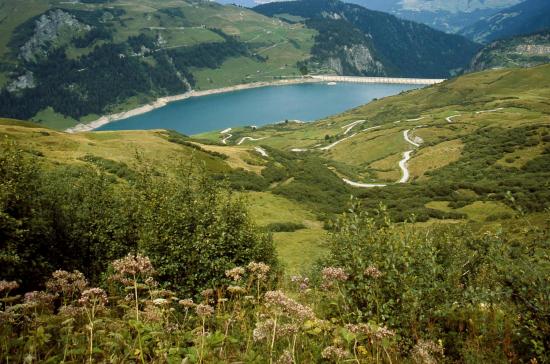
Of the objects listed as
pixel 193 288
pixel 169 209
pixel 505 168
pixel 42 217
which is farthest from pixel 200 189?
pixel 505 168

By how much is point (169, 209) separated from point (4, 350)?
1446cm

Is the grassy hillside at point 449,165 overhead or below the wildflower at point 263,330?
below

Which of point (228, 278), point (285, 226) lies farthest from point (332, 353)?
point (285, 226)

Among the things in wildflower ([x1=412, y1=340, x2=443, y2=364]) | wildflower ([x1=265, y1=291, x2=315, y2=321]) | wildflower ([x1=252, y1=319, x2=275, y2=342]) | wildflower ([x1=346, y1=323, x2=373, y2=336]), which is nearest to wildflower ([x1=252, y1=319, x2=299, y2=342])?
wildflower ([x1=252, y1=319, x2=275, y2=342])

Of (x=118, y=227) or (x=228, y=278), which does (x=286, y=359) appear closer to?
(x=228, y=278)

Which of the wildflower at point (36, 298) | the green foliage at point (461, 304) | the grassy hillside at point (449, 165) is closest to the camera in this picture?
the wildflower at point (36, 298)

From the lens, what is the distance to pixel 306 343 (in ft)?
30.8

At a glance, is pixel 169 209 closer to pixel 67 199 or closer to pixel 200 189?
pixel 200 189

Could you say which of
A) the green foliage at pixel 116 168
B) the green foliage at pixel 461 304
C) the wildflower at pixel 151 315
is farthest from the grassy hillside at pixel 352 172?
the wildflower at pixel 151 315

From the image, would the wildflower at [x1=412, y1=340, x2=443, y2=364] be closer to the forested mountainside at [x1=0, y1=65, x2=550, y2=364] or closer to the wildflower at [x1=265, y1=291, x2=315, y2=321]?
the forested mountainside at [x1=0, y1=65, x2=550, y2=364]

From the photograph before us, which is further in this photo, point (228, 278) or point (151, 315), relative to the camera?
point (228, 278)

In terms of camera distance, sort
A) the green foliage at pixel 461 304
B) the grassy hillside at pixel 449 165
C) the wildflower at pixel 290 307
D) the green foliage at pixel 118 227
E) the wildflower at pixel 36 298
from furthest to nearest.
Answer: the grassy hillside at pixel 449 165, the green foliage at pixel 118 227, the green foliage at pixel 461 304, the wildflower at pixel 36 298, the wildflower at pixel 290 307

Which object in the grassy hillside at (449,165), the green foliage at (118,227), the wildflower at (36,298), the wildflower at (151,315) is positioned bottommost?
the grassy hillside at (449,165)

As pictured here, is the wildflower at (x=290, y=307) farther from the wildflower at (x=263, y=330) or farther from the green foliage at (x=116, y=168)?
the green foliage at (x=116, y=168)
